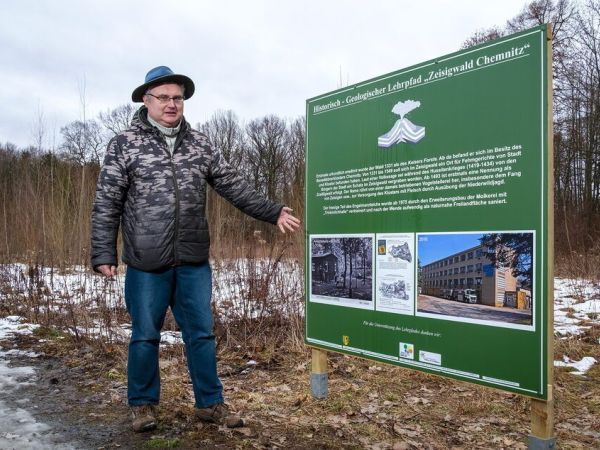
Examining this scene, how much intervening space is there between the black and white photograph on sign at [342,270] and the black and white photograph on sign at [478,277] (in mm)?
472

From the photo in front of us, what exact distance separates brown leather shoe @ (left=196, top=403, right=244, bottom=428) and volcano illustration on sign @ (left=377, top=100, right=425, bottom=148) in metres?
2.04

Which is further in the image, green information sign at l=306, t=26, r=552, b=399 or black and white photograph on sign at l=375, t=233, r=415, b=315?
black and white photograph on sign at l=375, t=233, r=415, b=315

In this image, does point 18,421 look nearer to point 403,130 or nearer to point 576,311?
point 403,130

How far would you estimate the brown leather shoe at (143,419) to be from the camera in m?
3.26

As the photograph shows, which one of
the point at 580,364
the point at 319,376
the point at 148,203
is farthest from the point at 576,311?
the point at 148,203

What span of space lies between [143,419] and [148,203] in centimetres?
137

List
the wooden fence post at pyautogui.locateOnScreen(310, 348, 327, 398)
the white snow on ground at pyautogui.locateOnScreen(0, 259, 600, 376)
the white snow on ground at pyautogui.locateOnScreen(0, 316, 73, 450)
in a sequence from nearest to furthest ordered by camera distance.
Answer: the white snow on ground at pyautogui.locateOnScreen(0, 316, 73, 450), the wooden fence post at pyautogui.locateOnScreen(310, 348, 327, 398), the white snow on ground at pyautogui.locateOnScreen(0, 259, 600, 376)

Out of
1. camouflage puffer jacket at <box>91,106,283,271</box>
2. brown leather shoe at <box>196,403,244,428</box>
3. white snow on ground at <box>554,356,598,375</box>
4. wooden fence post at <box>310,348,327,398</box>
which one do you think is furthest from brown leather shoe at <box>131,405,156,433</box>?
white snow on ground at <box>554,356,598,375</box>

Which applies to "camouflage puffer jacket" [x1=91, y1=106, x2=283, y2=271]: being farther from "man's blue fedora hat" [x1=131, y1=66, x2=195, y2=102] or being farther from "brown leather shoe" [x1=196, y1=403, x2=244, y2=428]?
"brown leather shoe" [x1=196, y1=403, x2=244, y2=428]

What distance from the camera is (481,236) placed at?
2.84 meters

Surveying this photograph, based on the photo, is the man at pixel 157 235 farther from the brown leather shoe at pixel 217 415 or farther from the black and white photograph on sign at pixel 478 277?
the black and white photograph on sign at pixel 478 277

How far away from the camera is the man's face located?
11.1 feet

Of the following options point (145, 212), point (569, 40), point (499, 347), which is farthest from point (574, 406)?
point (569, 40)

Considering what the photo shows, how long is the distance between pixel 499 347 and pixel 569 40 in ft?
87.5
